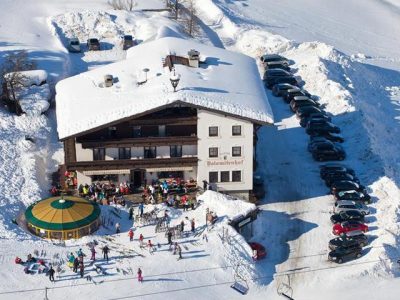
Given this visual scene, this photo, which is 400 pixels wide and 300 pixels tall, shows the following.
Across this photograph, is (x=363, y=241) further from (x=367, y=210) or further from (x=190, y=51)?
(x=190, y=51)

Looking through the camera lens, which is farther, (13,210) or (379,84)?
(379,84)

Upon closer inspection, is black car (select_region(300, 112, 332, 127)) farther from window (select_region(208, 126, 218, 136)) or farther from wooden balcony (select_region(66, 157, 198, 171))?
wooden balcony (select_region(66, 157, 198, 171))

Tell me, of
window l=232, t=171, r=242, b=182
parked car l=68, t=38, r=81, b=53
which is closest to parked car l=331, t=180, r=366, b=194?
window l=232, t=171, r=242, b=182

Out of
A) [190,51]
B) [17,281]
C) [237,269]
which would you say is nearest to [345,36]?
[190,51]

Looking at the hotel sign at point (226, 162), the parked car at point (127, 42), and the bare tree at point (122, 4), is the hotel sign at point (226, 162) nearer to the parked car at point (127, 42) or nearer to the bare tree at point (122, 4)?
the parked car at point (127, 42)

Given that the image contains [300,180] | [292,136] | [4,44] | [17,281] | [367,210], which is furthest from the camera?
[4,44]

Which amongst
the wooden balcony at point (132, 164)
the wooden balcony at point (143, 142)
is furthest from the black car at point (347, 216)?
the wooden balcony at point (143, 142)
